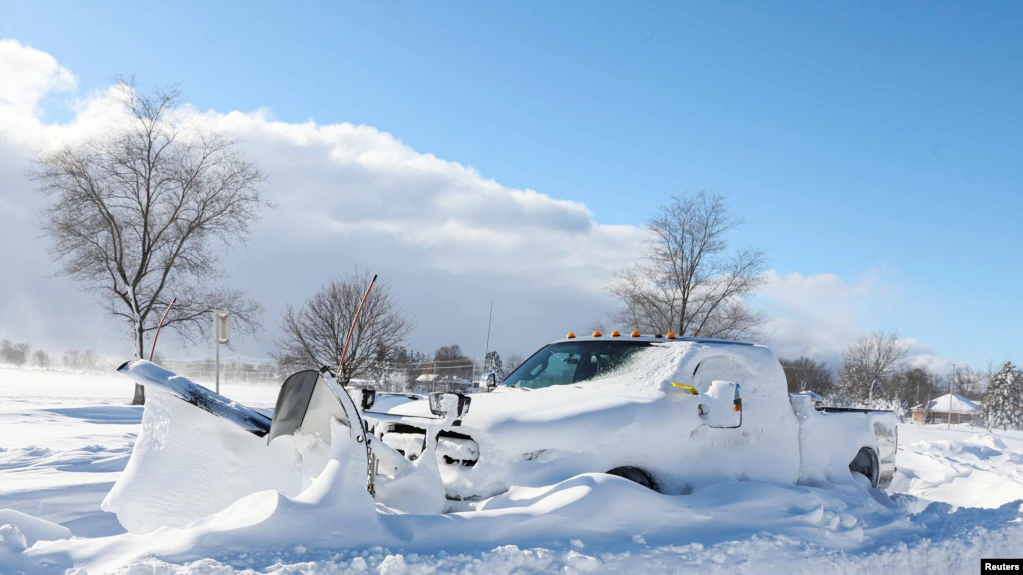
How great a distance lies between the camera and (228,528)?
3.13m

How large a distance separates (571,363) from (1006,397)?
59.3m

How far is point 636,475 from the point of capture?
4.57 metres

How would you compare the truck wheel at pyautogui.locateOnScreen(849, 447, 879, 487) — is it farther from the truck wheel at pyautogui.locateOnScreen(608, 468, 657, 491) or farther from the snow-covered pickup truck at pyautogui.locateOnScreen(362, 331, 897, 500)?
the truck wheel at pyautogui.locateOnScreen(608, 468, 657, 491)

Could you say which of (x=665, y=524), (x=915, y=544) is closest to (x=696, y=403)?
(x=665, y=524)

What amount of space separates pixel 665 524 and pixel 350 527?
1.71 metres

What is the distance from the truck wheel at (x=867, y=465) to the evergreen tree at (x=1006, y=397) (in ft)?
183

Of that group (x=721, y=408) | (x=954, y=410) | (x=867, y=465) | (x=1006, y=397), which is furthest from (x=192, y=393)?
(x=954, y=410)

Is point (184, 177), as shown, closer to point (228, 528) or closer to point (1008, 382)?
point (228, 528)

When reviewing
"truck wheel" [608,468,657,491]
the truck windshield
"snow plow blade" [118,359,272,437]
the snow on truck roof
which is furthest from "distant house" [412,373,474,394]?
"snow plow blade" [118,359,272,437]

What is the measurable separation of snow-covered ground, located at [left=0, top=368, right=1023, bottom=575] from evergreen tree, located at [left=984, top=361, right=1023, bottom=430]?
188 feet

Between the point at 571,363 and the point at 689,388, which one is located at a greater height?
the point at 571,363

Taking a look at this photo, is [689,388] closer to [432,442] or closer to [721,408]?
[721,408]

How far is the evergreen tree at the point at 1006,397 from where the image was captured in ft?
172

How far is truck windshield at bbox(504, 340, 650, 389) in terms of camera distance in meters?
5.72
